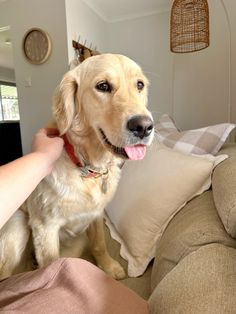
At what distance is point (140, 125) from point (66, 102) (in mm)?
292

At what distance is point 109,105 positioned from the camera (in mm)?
811

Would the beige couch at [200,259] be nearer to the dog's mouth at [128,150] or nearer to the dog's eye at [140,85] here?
the dog's mouth at [128,150]

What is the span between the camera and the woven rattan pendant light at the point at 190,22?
1.76 metres

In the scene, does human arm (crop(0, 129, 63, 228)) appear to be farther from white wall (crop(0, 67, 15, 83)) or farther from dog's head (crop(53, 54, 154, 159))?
white wall (crop(0, 67, 15, 83))

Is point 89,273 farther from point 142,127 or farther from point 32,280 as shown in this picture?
point 142,127

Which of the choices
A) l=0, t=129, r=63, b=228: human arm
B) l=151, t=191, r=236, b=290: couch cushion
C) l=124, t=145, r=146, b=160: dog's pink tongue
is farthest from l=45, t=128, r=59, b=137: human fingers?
l=151, t=191, r=236, b=290: couch cushion

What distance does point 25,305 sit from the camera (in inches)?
19.5

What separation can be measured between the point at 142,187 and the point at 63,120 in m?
0.42

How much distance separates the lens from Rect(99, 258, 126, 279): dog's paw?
0.96 metres

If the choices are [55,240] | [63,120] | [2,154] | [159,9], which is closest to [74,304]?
[55,240]

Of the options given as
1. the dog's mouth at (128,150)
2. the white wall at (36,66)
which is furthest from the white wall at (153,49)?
the dog's mouth at (128,150)

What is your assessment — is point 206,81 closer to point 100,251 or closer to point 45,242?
point 100,251

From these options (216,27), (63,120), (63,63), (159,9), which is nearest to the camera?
(63,120)

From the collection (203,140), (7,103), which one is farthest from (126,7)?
(7,103)
